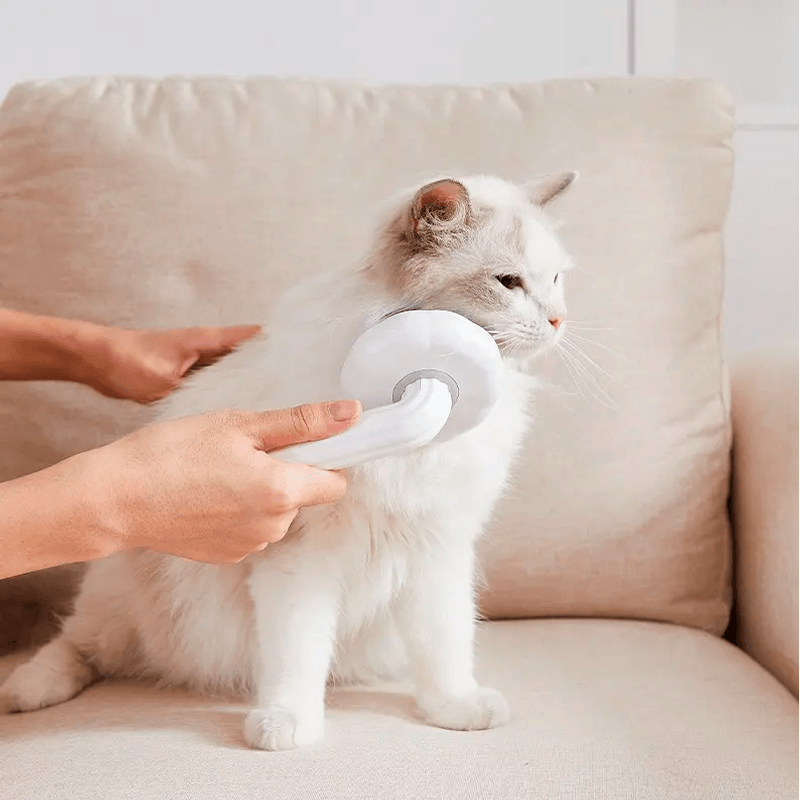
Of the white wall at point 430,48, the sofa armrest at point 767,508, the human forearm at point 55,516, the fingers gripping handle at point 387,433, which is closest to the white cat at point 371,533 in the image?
the fingers gripping handle at point 387,433

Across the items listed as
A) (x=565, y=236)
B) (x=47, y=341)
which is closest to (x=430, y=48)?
(x=565, y=236)

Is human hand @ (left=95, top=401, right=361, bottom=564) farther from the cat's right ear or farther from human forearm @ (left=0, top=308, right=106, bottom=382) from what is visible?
human forearm @ (left=0, top=308, right=106, bottom=382)

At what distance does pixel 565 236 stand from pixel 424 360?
571mm

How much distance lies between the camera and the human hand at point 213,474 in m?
0.88

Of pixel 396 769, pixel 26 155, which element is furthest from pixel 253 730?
pixel 26 155

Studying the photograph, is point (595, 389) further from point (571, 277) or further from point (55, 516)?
point (55, 516)

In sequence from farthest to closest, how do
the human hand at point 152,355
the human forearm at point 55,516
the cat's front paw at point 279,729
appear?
the human hand at point 152,355 → the cat's front paw at point 279,729 → the human forearm at point 55,516

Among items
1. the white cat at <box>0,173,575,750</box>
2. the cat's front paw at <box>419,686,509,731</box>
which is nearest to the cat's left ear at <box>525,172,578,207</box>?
the white cat at <box>0,173,575,750</box>

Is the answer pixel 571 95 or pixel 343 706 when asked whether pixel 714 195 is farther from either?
pixel 343 706

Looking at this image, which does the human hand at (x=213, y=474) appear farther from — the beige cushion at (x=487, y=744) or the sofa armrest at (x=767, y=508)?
the sofa armrest at (x=767, y=508)

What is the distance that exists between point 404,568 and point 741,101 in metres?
1.32

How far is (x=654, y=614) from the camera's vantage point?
1.40 m

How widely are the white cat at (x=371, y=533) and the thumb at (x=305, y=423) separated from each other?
0.45 ft

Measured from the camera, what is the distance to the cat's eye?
100cm
